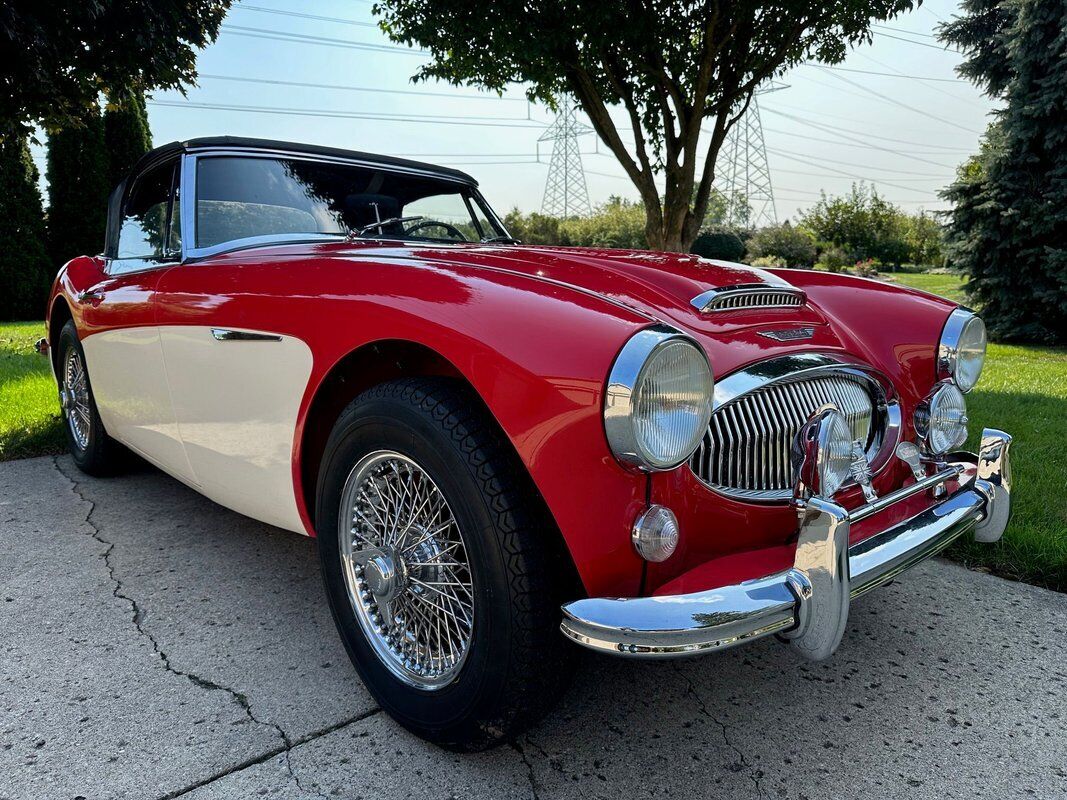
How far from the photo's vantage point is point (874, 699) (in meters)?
1.99

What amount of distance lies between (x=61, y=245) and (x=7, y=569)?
14.7 m

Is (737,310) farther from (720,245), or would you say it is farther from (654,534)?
(720,245)

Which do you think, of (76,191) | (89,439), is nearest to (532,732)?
(89,439)

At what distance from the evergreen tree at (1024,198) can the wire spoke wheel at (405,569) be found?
11490mm

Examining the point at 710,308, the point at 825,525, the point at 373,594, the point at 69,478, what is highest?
the point at 710,308

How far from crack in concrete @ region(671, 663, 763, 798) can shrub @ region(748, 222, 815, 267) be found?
30.2m

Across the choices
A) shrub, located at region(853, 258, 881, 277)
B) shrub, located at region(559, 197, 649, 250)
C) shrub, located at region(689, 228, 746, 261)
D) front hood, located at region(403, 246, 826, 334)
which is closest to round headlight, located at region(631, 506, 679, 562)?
front hood, located at region(403, 246, 826, 334)

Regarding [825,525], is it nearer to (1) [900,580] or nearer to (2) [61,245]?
(1) [900,580]

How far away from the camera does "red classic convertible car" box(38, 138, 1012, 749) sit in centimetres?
146

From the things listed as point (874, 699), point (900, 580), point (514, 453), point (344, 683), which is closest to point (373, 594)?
point (344, 683)

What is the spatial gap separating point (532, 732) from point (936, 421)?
1414mm

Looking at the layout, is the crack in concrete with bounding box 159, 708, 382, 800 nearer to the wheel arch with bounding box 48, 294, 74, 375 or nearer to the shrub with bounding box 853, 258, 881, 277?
the wheel arch with bounding box 48, 294, 74, 375

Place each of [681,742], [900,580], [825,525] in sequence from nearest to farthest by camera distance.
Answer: [825,525]
[681,742]
[900,580]

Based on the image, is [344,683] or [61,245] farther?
[61,245]
